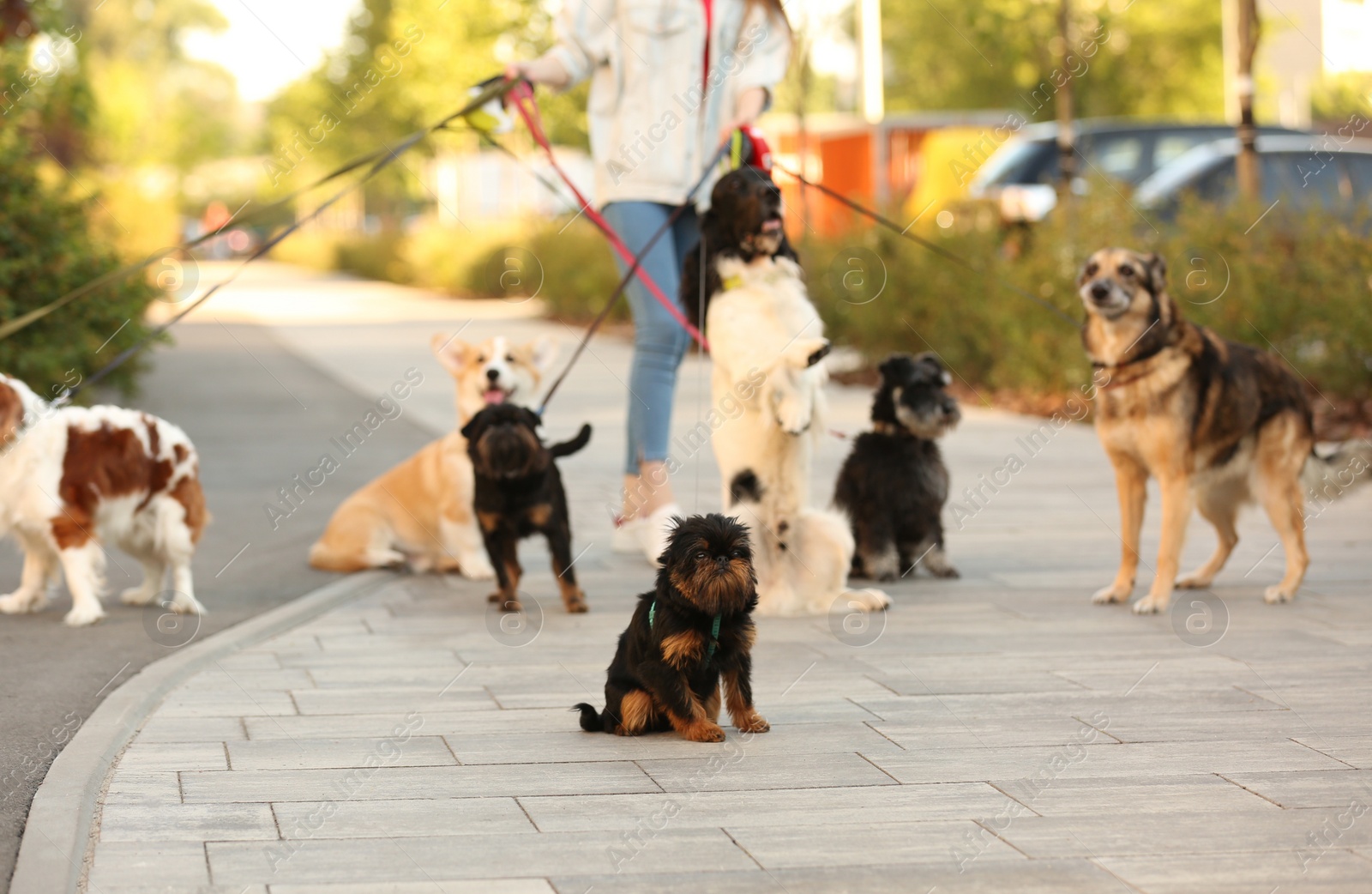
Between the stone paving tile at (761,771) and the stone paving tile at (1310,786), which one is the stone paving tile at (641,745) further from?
the stone paving tile at (1310,786)

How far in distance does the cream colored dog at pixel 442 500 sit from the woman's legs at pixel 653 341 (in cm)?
45

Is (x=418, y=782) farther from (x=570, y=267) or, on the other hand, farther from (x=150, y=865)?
(x=570, y=267)

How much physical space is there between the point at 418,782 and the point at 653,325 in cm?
344

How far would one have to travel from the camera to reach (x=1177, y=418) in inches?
230

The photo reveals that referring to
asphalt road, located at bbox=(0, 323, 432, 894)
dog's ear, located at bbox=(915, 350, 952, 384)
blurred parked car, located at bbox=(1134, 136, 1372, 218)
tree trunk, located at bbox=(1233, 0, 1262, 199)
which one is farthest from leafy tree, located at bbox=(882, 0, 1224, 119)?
dog's ear, located at bbox=(915, 350, 952, 384)

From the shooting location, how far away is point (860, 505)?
261 inches

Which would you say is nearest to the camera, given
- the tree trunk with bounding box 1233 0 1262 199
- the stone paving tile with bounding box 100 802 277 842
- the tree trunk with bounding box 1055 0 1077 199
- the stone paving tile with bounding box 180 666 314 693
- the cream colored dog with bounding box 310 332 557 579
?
the stone paving tile with bounding box 100 802 277 842

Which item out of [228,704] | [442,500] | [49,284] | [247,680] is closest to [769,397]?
[442,500]

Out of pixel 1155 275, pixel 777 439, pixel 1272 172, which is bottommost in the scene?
pixel 777 439

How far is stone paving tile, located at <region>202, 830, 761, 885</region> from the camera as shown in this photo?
10.8ft

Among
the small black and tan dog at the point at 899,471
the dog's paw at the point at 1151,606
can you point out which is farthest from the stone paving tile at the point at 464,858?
the small black and tan dog at the point at 899,471

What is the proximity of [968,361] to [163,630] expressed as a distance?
10.2m

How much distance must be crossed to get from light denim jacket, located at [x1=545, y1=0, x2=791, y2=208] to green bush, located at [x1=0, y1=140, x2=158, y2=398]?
5.09m

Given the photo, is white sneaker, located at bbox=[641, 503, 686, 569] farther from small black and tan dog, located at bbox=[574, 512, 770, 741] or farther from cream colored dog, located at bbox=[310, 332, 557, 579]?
small black and tan dog, located at bbox=[574, 512, 770, 741]
